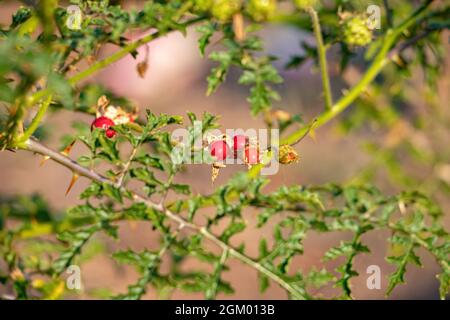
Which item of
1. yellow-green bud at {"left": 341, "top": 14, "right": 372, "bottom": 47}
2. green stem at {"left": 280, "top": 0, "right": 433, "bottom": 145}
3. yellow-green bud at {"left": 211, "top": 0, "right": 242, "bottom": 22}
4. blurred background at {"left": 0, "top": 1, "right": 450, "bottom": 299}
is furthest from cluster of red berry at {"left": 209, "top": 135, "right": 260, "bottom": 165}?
blurred background at {"left": 0, "top": 1, "right": 450, "bottom": 299}

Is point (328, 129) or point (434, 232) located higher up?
point (328, 129)

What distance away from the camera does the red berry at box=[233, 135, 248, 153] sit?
4.01ft

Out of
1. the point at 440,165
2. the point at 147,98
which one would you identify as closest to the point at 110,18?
the point at 440,165

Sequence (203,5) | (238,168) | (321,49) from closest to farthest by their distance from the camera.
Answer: (203,5)
(321,49)
(238,168)

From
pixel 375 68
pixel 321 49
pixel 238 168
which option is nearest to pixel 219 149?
pixel 321 49

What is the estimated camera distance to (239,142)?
1.22 meters

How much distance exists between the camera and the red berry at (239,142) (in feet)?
4.01

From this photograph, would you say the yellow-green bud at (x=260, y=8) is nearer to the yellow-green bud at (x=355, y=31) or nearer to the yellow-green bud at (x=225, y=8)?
the yellow-green bud at (x=225, y=8)

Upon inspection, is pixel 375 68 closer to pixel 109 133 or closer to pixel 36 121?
pixel 109 133

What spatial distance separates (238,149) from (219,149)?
0.04 m

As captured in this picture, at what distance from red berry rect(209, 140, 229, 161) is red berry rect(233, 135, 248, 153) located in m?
0.02

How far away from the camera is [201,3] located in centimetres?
115
